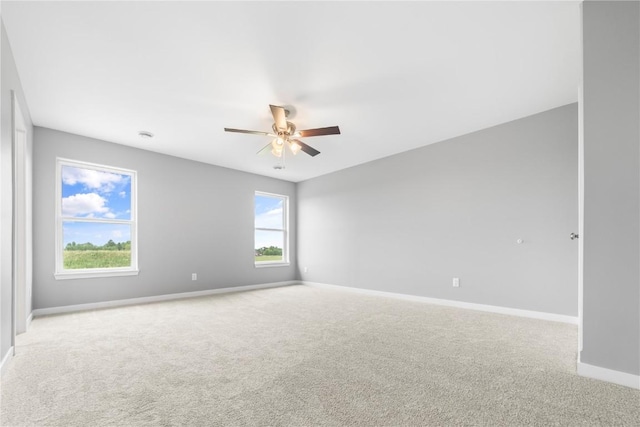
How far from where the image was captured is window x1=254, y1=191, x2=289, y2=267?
655 cm

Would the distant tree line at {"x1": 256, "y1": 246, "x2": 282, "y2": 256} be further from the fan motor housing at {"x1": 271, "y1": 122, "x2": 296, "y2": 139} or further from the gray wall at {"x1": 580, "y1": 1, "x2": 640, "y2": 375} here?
the gray wall at {"x1": 580, "y1": 1, "x2": 640, "y2": 375}

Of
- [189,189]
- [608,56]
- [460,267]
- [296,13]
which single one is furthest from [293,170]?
[608,56]

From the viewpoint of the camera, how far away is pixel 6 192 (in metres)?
→ 2.31

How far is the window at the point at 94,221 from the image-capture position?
422 cm

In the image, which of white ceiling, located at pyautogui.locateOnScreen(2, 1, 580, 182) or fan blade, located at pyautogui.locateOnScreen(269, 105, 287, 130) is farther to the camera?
fan blade, located at pyautogui.locateOnScreen(269, 105, 287, 130)

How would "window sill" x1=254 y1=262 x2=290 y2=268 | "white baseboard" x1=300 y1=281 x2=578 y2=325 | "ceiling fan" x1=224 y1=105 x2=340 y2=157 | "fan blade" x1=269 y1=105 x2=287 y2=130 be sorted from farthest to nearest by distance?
"window sill" x1=254 y1=262 x2=290 y2=268
"white baseboard" x1=300 y1=281 x2=578 y2=325
"ceiling fan" x1=224 y1=105 x2=340 y2=157
"fan blade" x1=269 y1=105 x2=287 y2=130

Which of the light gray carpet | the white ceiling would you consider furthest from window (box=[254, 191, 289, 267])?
the light gray carpet

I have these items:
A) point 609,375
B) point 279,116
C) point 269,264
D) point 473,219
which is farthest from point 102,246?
point 609,375

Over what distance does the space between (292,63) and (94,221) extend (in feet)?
12.7

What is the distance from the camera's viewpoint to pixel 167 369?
2.23 metres

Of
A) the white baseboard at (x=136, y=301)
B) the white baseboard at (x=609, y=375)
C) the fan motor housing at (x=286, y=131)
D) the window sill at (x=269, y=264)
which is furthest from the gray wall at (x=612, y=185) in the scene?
the window sill at (x=269, y=264)

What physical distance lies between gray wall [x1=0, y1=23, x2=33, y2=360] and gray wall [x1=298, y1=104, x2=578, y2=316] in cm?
468

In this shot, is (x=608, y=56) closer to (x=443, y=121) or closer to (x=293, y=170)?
(x=443, y=121)

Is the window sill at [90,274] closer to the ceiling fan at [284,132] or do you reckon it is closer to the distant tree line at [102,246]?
the distant tree line at [102,246]
